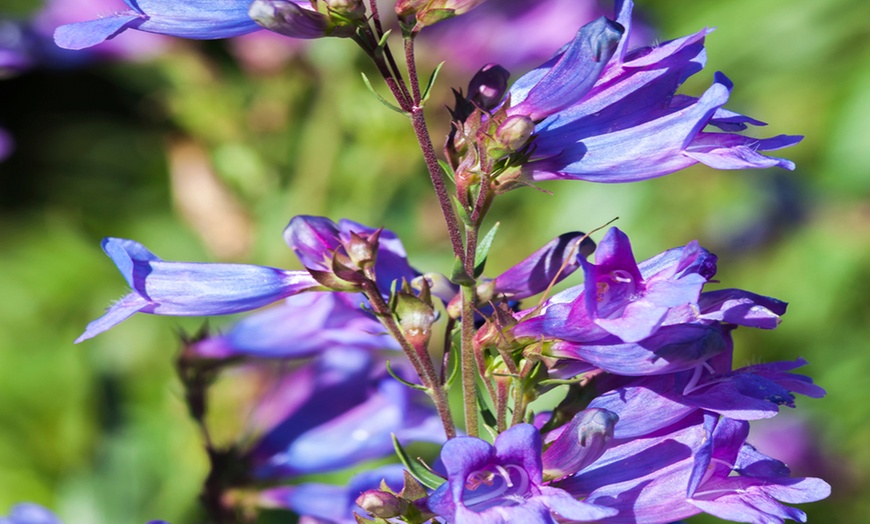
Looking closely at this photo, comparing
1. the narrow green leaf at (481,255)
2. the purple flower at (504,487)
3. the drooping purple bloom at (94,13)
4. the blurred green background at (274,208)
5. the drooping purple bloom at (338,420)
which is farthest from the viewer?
the drooping purple bloom at (94,13)

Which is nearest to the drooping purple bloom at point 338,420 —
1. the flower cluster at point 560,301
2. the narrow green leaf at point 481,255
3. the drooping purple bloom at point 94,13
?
the flower cluster at point 560,301

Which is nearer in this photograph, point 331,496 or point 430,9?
point 430,9

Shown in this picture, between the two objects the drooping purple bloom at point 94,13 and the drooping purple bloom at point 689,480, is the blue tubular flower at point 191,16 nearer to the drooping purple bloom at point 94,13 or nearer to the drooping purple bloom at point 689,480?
the drooping purple bloom at point 689,480

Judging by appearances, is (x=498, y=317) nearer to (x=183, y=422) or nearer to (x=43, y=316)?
(x=183, y=422)

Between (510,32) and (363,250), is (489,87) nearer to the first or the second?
(363,250)

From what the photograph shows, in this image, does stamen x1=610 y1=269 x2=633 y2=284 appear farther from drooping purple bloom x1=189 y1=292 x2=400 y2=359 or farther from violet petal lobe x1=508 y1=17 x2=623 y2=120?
drooping purple bloom x1=189 y1=292 x2=400 y2=359

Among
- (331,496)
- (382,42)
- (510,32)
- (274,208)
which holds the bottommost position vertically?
(331,496)

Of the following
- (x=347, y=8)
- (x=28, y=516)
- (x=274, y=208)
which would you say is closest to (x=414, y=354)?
(x=347, y=8)
